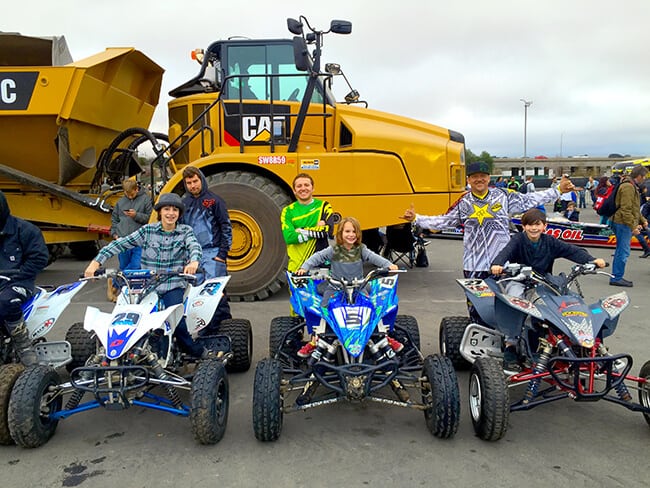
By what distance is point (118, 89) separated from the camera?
8.38 metres

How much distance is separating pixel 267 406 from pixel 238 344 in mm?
1423

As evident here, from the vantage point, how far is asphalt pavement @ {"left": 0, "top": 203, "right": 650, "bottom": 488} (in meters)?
3.05

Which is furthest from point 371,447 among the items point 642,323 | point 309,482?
point 642,323

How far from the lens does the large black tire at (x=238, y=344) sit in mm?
4668

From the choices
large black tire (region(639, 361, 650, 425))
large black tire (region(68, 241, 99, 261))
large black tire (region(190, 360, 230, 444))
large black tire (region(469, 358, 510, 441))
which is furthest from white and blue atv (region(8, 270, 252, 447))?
large black tire (region(68, 241, 99, 261))

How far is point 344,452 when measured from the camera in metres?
3.35

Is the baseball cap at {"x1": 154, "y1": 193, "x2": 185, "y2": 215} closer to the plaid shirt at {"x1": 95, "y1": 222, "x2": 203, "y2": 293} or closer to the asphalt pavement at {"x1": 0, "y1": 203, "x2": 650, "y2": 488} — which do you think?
the plaid shirt at {"x1": 95, "y1": 222, "x2": 203, "y2": 293}

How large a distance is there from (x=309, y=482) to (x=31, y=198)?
7049mm

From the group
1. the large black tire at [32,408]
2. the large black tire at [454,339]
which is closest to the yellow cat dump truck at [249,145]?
the large black tire at [454,339]

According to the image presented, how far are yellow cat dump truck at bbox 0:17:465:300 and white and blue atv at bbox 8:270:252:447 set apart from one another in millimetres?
3255

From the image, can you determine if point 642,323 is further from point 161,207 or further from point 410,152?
point 161,207

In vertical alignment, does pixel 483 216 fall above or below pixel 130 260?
above

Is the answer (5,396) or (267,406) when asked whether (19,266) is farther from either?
(267,406)

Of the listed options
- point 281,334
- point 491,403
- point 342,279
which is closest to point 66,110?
point 281,334
